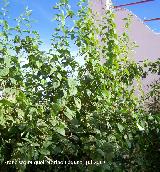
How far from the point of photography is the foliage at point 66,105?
371 centimetres

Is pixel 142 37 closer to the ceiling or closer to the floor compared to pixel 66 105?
closer to the ceiling

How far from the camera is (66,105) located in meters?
4.03

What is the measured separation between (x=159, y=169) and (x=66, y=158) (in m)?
1.69

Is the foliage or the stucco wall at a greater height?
the stucco wall

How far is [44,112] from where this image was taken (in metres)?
3.93

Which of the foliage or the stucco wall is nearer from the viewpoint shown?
the foliage

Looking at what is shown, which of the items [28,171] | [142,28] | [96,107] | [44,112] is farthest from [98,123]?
[142,28]

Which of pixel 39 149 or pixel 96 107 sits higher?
pixel 96 107

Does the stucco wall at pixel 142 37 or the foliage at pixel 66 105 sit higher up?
the stucco wall at pixel 142 37

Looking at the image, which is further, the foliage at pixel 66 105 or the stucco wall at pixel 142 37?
the stucco wall at pixel 142 37

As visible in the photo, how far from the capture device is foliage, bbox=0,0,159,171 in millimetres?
3711

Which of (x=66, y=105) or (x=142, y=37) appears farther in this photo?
(x=142, y=37)

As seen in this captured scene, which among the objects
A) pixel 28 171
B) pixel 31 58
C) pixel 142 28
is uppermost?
pixel 142 28

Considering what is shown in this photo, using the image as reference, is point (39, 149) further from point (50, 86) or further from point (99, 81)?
point (99, 81)
